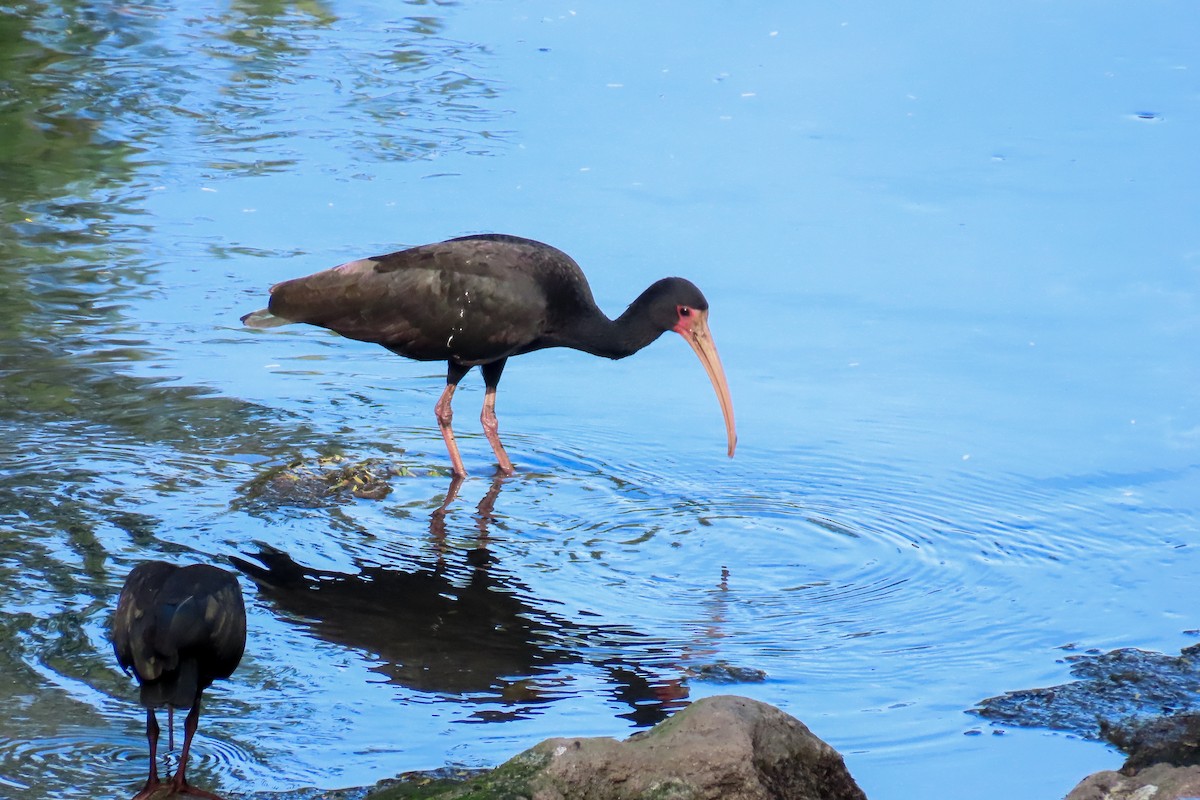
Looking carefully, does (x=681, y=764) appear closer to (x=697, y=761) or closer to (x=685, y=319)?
(x=697, y=761)

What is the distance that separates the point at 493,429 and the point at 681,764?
14.5ft

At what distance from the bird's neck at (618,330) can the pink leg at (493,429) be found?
50 centimetres

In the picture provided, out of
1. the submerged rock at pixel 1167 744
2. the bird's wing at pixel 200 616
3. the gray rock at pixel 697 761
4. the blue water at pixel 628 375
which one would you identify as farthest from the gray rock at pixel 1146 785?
the bird's wing at pixel 200 616

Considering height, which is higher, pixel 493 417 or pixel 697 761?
pixel 697 761

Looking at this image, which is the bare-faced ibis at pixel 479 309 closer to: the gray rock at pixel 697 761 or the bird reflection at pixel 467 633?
the bird reflection at pixel 467 633

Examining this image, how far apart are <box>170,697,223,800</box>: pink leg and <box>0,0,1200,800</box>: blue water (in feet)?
0.61

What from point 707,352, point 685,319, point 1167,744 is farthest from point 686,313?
point 1167,744

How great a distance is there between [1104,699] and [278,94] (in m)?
9.41

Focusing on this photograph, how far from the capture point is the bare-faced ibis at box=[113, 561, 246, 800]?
15.9 ft

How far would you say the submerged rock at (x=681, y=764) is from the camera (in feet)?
14.5

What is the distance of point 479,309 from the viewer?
8805 mm

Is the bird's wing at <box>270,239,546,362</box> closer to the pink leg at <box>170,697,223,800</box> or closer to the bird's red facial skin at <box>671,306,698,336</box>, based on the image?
the bird's red facial skin at <box>671,306,698,336</box>

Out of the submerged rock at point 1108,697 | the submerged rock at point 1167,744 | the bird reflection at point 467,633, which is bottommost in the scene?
the bird reflection at point 467,633

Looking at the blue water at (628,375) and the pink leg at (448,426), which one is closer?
the blue water at (628,375)
